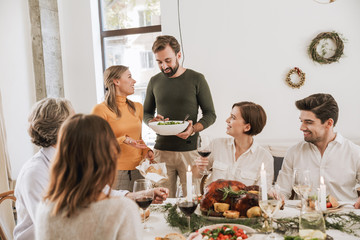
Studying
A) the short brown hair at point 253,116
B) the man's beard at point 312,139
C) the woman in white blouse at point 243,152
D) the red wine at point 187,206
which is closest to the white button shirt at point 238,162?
the woman in white blouse at point 243,152

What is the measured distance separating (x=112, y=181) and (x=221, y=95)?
2965 millimetres

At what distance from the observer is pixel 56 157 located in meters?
0.95

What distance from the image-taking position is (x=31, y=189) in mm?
1392

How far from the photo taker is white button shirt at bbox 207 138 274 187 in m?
2.21

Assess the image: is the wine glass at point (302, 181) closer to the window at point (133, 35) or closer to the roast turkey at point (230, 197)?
the roast turkey at point (230, 197)

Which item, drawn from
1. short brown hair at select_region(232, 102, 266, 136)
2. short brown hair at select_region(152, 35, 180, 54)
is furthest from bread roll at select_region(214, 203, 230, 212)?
short brown hair at select_region(152, 35, 180, 54)

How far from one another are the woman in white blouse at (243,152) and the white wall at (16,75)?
99.2 inches

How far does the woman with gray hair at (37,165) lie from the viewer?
1402 mm

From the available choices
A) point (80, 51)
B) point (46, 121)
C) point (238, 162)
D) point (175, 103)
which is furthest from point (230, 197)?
point (80, 51)

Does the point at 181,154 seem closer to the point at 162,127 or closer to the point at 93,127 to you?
the point at 162,127

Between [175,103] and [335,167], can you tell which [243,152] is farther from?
[175,103]

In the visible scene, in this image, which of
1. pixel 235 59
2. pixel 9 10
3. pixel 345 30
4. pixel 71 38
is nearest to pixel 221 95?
pixel 235 59

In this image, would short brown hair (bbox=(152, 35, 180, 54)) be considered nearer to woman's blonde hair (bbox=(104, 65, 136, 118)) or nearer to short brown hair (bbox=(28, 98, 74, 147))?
woman's blonde hair (bbox=(104, 65, 136, 118))

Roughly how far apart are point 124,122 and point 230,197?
1257mm
